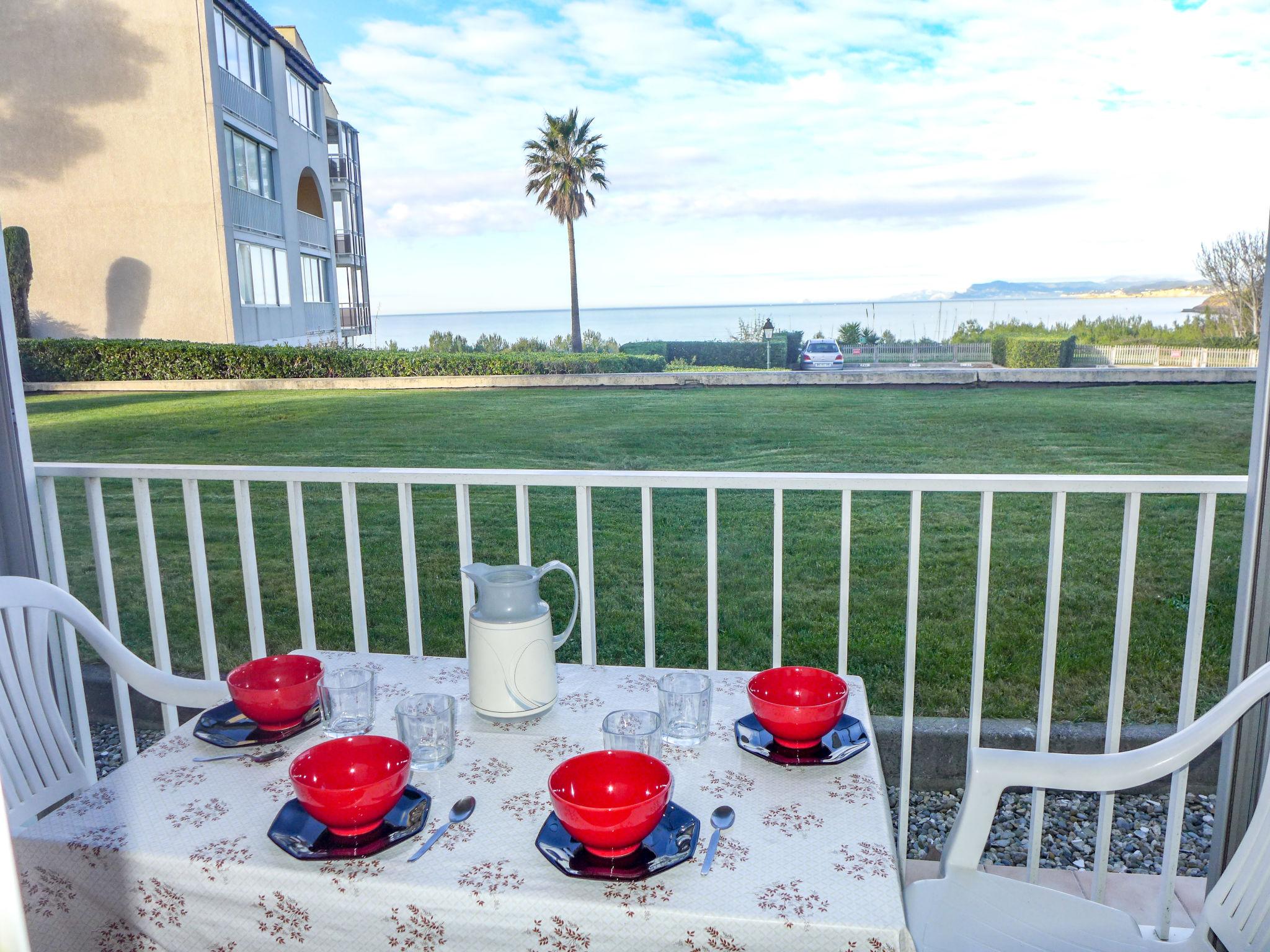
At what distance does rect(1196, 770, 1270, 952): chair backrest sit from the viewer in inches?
38.8

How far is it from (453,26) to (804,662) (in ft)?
24.3

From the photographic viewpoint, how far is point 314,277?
7.96m

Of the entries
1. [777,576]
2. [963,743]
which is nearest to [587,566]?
[777,576]

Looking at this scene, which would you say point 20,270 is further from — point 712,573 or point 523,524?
point 712,573

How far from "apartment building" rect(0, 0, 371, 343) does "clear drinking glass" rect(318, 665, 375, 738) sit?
6129mm

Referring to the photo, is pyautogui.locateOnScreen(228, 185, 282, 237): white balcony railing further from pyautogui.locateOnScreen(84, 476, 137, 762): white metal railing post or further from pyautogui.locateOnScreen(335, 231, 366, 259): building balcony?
pyautogui.locateOnScreen(84, 476, 137, 762): white metal railing post

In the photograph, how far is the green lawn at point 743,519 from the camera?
3.78 metres

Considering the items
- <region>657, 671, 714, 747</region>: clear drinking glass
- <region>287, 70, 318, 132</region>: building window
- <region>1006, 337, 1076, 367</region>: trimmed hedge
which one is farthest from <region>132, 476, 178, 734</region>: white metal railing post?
<region>1006, 337, 1076, 367</region>: trimmed hedge

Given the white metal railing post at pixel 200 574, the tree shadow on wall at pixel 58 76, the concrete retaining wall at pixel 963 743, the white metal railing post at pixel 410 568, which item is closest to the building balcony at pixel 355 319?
the tree shadow on wall at pixel 58 76

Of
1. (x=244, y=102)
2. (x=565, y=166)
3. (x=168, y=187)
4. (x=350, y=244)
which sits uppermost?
(x=244, y=102)

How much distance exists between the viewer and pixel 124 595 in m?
5.05

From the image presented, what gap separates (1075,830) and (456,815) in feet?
5.97

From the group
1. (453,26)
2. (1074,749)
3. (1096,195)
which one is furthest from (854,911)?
(1096,195)

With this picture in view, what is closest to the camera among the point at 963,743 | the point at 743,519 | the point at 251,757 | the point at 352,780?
the point at 352,780
